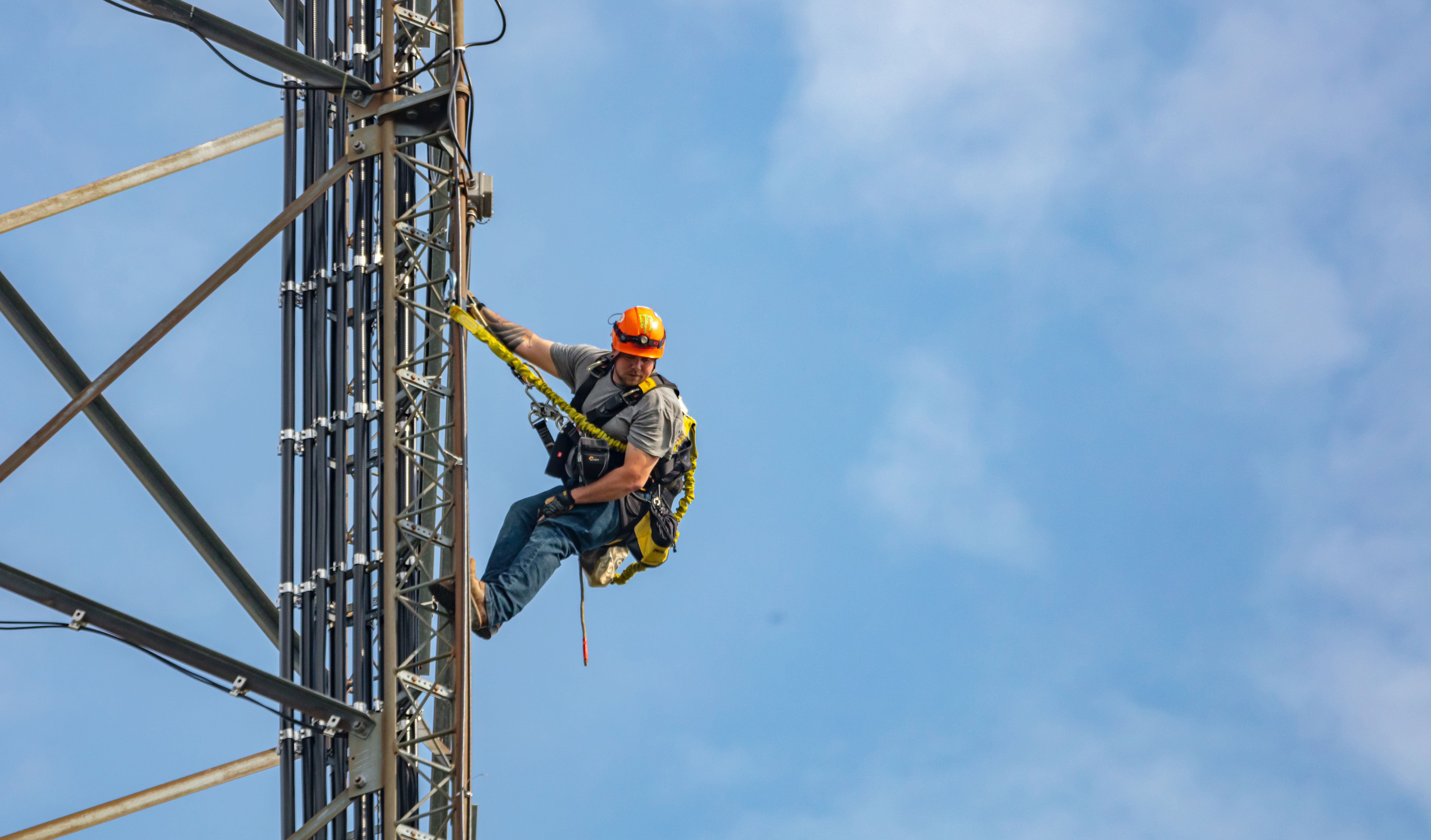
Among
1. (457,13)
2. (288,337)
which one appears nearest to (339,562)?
(288,337)

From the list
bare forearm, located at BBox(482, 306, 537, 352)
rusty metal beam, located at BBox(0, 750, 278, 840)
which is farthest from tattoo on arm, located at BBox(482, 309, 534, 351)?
rusty metal beam, located at BBox(0, 750, 278, 840)

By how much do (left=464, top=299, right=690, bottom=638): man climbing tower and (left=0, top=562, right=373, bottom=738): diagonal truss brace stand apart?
1524mm

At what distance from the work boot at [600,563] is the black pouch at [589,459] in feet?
2.33

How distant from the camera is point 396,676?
12523mm

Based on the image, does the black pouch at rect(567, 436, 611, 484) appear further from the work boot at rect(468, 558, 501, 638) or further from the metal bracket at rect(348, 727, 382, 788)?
the metal bracket at rect(348, 727, 382, 788)

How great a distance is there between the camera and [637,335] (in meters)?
13.7

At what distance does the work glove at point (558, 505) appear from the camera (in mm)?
13383

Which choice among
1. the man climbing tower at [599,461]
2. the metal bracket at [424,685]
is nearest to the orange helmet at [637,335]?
the man climbing tower at [599,461]

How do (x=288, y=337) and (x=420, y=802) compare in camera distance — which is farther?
(x=288, y=337)

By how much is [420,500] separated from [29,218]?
3437mm

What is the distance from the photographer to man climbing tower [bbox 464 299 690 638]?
13414mm

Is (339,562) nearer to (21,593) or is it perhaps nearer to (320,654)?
(320,654)

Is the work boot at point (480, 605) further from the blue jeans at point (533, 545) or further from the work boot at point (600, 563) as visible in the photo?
the work boot at point (600, 563)

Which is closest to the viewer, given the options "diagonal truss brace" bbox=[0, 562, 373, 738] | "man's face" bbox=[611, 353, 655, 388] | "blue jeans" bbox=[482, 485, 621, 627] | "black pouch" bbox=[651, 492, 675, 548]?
"diagonal truss brace" bbox=[0, 562, 373, 738]
